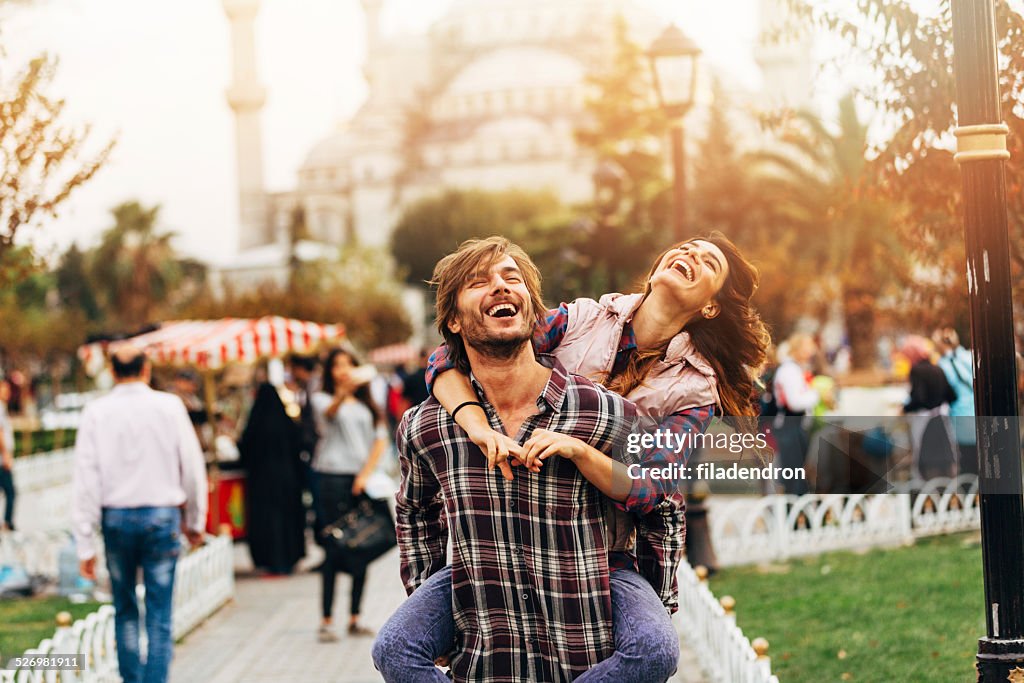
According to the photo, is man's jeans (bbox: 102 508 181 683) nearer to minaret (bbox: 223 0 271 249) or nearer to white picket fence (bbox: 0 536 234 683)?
white picket fence (bbox: 0 536 234 683)

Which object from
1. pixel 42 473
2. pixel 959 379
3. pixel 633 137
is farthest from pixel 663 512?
pixel 633 137

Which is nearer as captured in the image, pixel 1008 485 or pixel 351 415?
pixel 1008 485

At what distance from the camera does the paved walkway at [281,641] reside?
7227mm

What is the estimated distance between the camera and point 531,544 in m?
3.57

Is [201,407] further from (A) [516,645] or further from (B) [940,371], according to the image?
(A) [516,645]

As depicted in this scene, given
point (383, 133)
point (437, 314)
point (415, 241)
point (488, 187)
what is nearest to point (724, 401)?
point (437, 314)

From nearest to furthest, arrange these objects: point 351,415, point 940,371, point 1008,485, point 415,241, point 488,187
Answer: point 1008,485 < point 351,415 < point 940,371 < point 415,241 < point 488,187

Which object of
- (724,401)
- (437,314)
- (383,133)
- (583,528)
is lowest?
(583,528)

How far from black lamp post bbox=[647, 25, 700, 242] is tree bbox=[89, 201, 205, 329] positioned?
44290 mm

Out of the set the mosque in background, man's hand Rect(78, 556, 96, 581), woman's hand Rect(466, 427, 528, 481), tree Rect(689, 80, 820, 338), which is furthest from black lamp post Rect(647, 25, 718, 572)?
the mosque in background

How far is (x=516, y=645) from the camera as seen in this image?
3.65m

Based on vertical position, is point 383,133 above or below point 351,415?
above

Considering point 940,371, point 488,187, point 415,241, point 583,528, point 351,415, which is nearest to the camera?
point 583,528

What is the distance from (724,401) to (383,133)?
100 m
